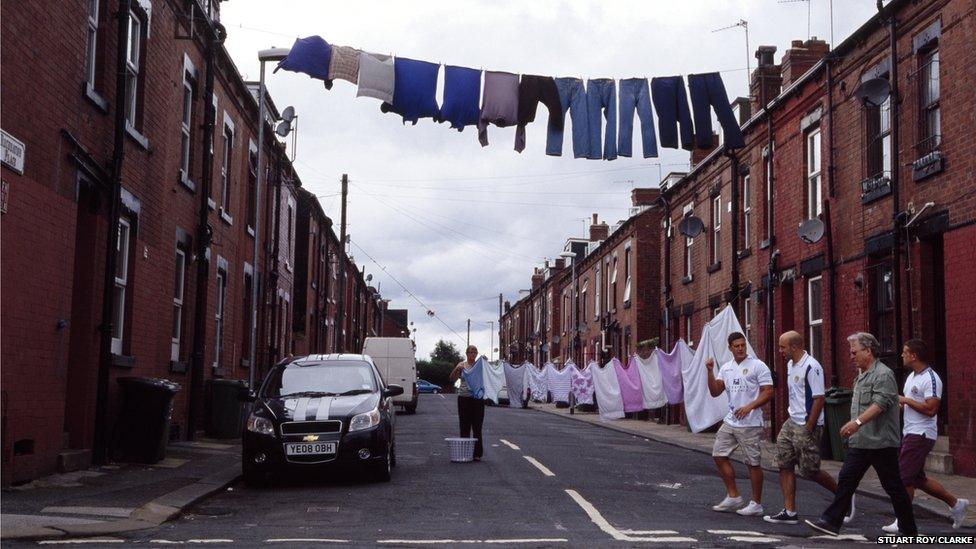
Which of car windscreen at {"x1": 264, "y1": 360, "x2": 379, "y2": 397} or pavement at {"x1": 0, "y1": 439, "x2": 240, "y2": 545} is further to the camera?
car windscreen at {"x1": 264, "y1": 360, "x2": 379, "y2": 397}

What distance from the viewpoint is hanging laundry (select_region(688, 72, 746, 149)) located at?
53.6ft

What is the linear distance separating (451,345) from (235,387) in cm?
10351

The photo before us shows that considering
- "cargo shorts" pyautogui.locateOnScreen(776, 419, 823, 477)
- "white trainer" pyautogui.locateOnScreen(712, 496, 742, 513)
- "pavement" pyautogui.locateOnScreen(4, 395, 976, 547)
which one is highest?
"cargo shorts" pyautogui.locateOnScreen(776, 419, 823, 477)

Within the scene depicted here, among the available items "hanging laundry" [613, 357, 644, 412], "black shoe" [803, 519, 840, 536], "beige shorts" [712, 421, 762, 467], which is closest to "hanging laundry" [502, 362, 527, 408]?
"hanging laundry" [613, 357, 644, 412]

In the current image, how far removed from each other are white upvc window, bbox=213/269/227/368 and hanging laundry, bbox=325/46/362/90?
8731mm

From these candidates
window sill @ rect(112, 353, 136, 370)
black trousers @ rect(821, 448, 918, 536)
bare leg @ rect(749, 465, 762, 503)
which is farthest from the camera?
window sill @ rect(112, 353, 136, 370)

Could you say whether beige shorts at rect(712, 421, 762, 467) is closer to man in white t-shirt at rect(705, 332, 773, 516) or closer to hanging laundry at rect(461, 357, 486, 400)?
man in white t-shirt at rect(705, 332, 773, 516)

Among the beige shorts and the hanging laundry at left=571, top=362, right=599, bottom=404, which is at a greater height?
the hanging laundry at left=571, top=362, right=599, bottom=404

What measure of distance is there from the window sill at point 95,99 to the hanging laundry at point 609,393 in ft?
51.5

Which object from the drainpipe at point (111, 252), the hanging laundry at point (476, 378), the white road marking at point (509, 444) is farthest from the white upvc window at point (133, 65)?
the white road marking at point (509, 444)

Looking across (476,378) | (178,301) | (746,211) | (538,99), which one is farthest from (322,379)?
(746,211)

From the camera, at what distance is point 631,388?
26.0 metres

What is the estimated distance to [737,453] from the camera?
20.2 metres

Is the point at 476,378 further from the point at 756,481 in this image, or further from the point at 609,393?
the point at 609,393
